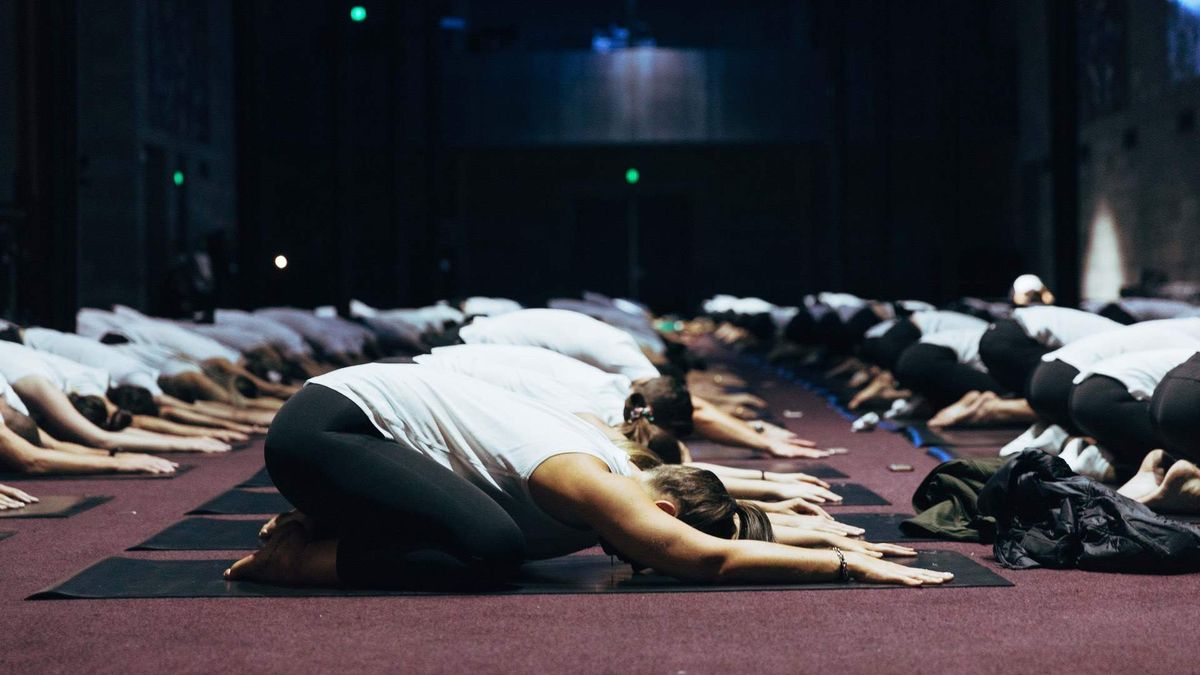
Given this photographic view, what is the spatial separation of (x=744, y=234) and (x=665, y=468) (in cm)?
2086

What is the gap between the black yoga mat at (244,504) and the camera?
15.9ft

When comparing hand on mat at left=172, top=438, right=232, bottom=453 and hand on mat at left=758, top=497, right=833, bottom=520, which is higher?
hand on mat at left=758, top=497, right=833, bottom=520

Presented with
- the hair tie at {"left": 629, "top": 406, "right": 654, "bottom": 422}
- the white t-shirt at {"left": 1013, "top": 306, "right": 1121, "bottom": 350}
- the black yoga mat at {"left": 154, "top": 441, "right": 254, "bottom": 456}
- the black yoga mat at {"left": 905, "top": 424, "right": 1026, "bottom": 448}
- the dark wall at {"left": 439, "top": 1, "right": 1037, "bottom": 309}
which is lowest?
the black yoga mat at {"left": 905, "top": 424, "right": 1026, "bottom": 448}

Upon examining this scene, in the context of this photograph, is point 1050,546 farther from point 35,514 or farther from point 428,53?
point 428,53

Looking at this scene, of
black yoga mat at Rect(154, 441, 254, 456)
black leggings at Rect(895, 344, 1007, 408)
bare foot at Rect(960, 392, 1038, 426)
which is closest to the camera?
black yoga mat at Rect(154, 441, 254, 456)

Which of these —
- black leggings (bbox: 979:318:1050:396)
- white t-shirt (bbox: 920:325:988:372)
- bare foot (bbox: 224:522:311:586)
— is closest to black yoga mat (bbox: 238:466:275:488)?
bare foot (bbox: 224:522:311:586)

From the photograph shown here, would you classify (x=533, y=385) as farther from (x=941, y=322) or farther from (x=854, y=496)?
(x=941, y=322)

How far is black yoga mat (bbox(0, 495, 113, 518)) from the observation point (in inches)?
186

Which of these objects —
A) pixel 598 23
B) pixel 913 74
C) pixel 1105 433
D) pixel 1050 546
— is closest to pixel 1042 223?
pixel 913 74

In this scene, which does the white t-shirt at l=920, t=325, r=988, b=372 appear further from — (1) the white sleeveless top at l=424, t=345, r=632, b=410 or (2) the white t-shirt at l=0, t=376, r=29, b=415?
(2) the white t-shirt at l=0, t=376, r=29, b=415

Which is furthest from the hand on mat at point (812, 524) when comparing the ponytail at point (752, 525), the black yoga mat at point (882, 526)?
the ponytail at point (752, 525)

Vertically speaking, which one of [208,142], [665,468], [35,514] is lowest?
[35,514]

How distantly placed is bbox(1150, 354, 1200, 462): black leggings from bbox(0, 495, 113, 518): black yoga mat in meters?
3.31

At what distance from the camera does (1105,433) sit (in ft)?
16.7
